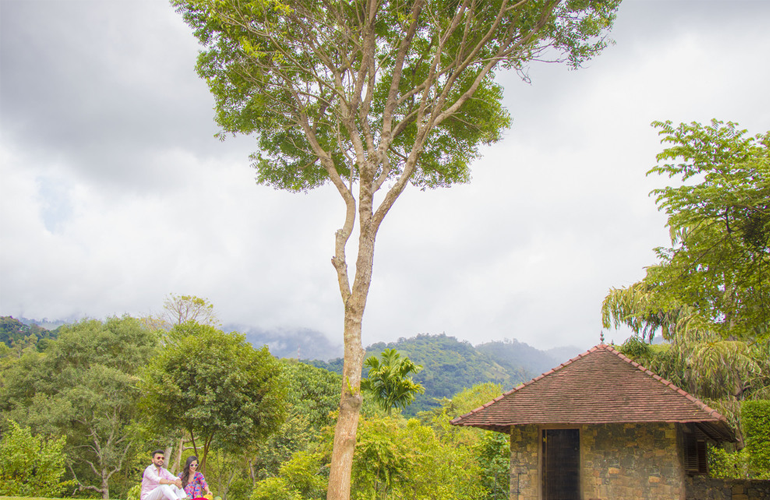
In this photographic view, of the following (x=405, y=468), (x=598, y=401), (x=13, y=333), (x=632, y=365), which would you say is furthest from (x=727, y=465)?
(x=13, y=333)

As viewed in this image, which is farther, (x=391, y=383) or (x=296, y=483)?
(x=391, y=383)

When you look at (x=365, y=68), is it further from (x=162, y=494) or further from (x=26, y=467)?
(x=26, y=467)

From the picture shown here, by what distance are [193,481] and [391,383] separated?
47.1ft

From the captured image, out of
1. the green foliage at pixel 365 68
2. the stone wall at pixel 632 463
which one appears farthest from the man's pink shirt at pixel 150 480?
the stone wall at pixel 632 463

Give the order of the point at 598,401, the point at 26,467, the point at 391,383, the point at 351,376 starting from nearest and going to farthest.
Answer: the point at 351,376 < the point at 598,401 < the point at 26,467 < the point at 391,383

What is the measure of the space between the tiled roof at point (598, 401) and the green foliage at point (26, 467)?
15.9 m

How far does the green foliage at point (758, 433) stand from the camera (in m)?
11.2

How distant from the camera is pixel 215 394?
12.6m

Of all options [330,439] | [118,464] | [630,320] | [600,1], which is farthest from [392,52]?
[118,464]

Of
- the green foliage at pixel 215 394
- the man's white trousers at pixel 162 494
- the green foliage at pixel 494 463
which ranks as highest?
the green foliage at pixel 215 394

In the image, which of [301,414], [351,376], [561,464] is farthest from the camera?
[301,414]

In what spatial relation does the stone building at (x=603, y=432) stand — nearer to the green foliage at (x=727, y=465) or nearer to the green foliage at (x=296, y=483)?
the green foliage at (x=727, y=465)

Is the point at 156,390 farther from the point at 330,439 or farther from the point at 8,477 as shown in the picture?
the point at 8,477

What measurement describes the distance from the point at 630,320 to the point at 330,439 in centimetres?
1437
